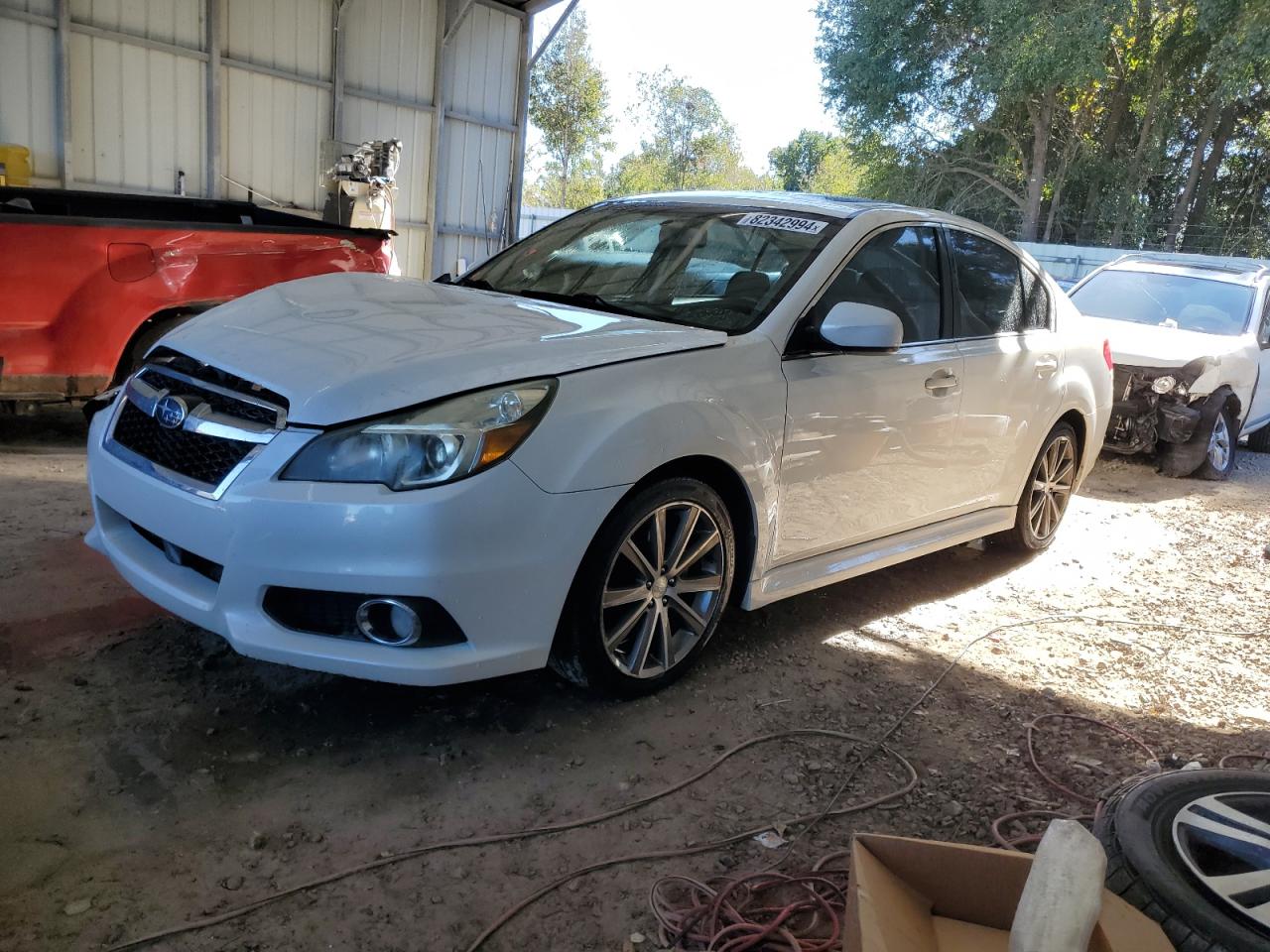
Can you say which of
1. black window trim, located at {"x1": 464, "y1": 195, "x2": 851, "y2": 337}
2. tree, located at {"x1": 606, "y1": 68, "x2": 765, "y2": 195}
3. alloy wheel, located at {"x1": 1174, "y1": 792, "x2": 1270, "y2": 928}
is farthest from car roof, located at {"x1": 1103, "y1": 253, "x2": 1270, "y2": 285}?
tree, located at {"x1": 606, "y1": 68, "x2": 765, "y2": 195}

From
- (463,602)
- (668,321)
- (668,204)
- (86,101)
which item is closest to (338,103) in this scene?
(86,101)

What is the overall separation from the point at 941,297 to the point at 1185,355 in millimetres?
4805

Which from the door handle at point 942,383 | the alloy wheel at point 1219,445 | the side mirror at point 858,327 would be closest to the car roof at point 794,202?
the side mirror at point 858,327

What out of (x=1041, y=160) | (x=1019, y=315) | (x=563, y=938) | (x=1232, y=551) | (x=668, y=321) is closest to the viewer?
(x=563, y=938)

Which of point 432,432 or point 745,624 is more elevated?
point 432,432

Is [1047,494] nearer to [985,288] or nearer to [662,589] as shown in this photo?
[985,288]

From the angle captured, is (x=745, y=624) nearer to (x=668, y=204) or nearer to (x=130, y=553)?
(x=668, y=204)

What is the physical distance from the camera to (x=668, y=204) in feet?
14.2

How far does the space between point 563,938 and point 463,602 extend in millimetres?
865

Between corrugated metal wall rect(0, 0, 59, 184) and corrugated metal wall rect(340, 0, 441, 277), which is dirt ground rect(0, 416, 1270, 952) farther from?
corrugated metal wall rect(340, 0, 441, 277)

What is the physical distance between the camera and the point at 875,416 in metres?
3.85

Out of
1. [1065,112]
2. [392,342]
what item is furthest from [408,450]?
[1065,112]

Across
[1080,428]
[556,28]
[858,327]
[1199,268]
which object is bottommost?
[1080,428]

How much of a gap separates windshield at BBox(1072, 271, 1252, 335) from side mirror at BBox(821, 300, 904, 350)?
6.36 m
